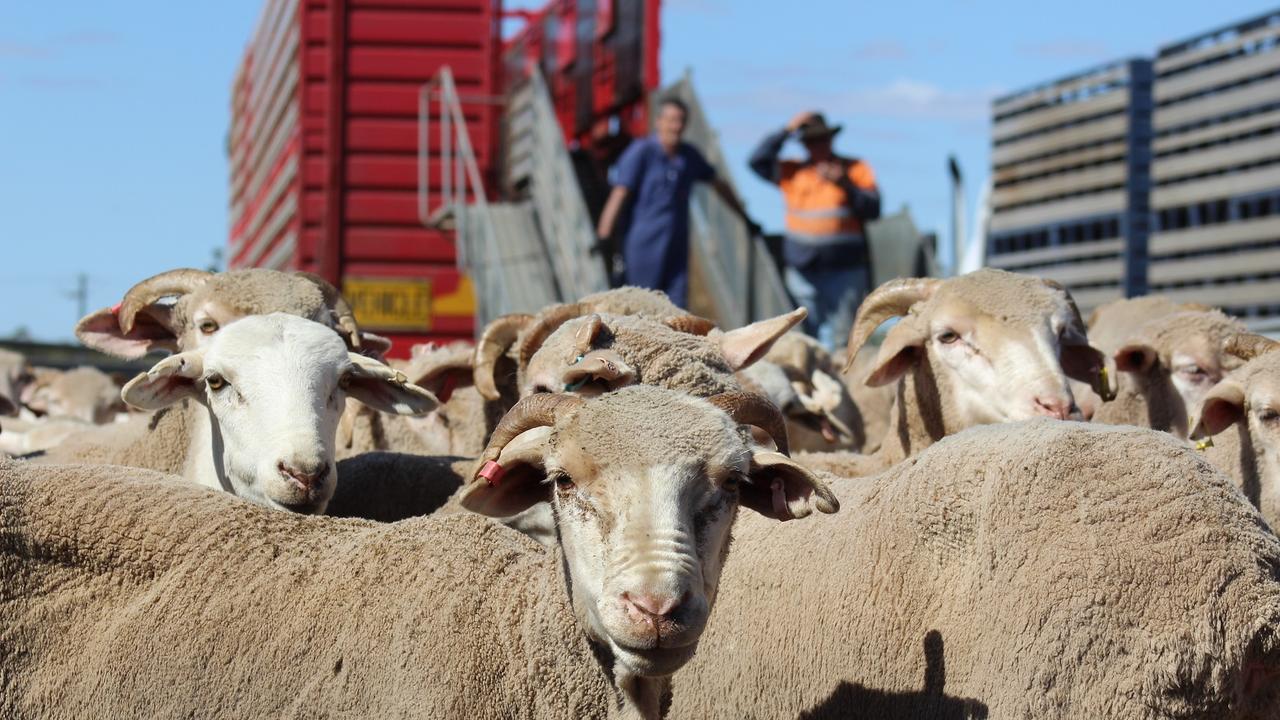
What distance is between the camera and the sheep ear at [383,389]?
5.46m

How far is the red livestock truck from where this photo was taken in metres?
14.7

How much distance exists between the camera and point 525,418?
→ 383 centimetres

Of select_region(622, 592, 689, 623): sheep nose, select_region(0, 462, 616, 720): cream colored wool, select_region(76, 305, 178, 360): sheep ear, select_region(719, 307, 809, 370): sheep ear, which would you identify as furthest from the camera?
select_region(76, 305, 178, 360): sheep ear

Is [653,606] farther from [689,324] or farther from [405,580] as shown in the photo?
[689,324]

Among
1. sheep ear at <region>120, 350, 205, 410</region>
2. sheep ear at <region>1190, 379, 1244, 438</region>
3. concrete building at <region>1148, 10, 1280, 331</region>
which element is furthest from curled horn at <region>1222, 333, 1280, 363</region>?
concrete building at <region>1148, 10, 1280, 331</region>

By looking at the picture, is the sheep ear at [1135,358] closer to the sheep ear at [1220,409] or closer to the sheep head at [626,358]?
the sheep ear at [1220,409]

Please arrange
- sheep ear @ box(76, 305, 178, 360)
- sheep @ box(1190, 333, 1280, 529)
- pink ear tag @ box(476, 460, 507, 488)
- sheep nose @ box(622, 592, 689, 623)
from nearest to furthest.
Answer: sheep nose @ box(622, 592, 689, 623)
pink ear tag @ box(476, 460, 507, 488)
sheep @ box(1190, 333, 1280, 529)
sheep ear @ box(76, 305, 178, 360)

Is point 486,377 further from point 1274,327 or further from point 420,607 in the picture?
point 1274,327

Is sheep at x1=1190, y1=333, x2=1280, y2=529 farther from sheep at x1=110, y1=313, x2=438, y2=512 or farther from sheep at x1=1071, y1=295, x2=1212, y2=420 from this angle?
sheep at x1=110, y1=313, x2=438, y2=512

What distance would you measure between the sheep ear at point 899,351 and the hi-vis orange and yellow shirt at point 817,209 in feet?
16.4

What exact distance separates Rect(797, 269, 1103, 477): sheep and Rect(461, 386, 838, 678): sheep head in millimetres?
1910

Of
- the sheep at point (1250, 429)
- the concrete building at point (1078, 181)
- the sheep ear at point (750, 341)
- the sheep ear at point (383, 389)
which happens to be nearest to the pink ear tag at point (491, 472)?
the sheep ear at point (383, 389)

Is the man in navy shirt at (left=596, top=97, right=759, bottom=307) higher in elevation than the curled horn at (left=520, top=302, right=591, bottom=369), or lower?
higher

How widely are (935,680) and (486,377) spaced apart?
247 centimetres
